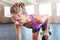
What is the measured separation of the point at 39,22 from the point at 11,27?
234 millimetres

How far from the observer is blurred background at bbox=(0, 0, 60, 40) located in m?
1.03

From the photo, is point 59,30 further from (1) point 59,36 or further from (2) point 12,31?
(2) point 12,31

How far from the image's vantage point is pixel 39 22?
997 mm

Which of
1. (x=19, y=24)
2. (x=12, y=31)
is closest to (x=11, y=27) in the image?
(x=12, y=31)

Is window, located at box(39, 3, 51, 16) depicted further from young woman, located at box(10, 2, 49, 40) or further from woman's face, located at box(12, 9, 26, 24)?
woman's face, located at box(12, 9, 26, 24)

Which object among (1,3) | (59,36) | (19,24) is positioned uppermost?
(1,3)

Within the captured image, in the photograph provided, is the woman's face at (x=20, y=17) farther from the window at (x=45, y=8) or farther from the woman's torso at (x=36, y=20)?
the window at (x=45, y=8)

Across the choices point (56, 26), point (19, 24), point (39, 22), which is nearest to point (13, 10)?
point (19, 24)

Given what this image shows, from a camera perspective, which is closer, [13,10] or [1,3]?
[13,10]

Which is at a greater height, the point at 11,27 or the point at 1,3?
the point at 1,3

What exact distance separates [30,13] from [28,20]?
0.31 ft

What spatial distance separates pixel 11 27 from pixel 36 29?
205 millimetres

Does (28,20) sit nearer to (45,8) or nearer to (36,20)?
(36,20)

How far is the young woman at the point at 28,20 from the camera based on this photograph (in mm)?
889
